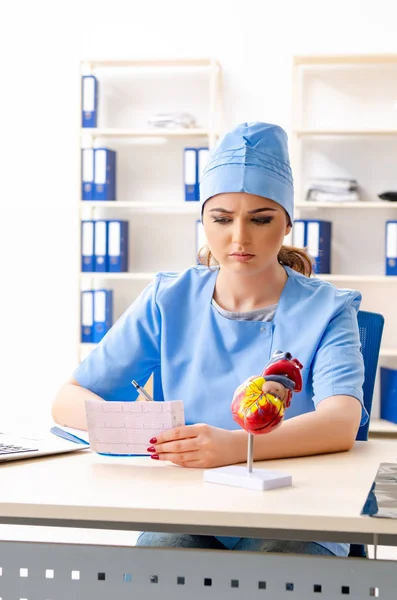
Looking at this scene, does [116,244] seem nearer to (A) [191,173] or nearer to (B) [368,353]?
(A) [191,173]

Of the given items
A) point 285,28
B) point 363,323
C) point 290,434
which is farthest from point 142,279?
point 290,434

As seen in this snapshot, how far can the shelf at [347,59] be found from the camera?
14.2 feet

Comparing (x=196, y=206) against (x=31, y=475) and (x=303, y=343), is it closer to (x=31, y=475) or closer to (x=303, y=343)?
(x=303, y=343)

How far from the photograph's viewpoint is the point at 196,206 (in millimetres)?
4445

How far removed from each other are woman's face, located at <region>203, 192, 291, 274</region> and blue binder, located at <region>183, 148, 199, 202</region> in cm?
273

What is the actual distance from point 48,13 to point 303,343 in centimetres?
363

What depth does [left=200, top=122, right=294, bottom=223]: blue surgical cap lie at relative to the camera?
1660 mm

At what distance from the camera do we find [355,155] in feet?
15.0

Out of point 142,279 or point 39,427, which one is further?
point 142,279

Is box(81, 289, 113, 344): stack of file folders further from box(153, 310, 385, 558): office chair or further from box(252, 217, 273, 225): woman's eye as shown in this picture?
box(252, 217, 273, 225): woman's eye

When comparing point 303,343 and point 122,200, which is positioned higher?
point 122,200

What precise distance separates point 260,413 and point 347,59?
11.6ft

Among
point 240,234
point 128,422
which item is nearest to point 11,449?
point 128,422

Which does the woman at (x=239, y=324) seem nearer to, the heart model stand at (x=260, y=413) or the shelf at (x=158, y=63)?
the heart model stand at (x=260, y=413)
